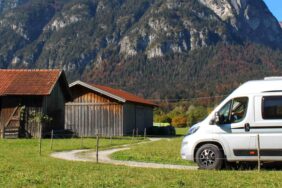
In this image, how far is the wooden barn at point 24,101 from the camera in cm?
3888

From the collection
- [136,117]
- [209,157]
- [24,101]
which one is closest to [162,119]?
[136,117]

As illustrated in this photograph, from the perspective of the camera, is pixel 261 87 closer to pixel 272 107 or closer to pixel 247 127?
pixel 272 107

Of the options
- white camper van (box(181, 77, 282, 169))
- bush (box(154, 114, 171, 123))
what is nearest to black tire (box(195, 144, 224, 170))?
white camper van (box(181, 77, 282, 169))

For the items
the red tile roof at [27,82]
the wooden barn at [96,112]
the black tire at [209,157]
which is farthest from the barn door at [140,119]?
the black tire at [209,157]

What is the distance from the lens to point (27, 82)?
40125 millimetres

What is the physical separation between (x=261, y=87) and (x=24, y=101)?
26577 mm

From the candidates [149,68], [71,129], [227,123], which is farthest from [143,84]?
[227,123]

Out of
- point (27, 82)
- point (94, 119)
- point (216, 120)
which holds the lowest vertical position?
point (216, 120)

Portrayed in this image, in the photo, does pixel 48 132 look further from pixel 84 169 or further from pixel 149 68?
pixel 149 68

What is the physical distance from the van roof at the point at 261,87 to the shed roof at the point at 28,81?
24.5 metres

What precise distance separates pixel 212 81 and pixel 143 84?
71.7ft

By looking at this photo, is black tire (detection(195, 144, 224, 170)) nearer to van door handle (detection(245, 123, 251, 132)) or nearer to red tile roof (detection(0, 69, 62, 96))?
van door handle (detection(245, 123, 251, 132))

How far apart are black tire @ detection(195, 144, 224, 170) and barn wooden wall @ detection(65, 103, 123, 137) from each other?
28693 millimetres

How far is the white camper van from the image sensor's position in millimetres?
15297
